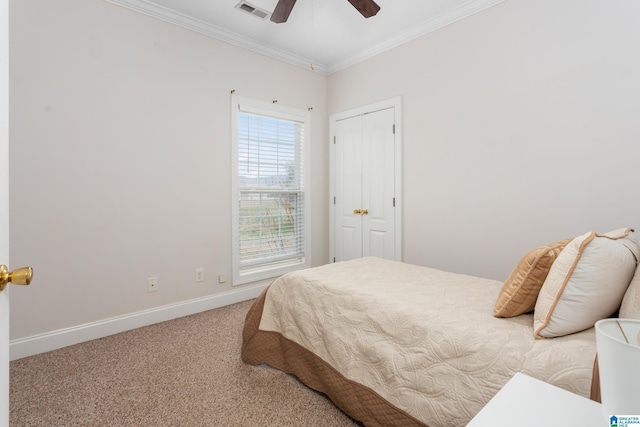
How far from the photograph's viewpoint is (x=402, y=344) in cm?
138

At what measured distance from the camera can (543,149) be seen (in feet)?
7.77

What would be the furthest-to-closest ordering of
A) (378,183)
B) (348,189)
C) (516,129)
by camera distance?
1. (348,189)
2. (378,183)
3. (516,129)

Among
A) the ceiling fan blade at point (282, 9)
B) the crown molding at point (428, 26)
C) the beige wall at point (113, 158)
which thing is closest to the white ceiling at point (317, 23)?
the crown molding at point (428, 26)

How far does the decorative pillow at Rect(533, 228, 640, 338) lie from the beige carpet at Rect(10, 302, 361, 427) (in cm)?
105

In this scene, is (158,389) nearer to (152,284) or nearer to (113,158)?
(152,284)

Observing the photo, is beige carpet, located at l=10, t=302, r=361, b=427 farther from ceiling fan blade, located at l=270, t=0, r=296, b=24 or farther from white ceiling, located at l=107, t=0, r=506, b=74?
white ceiling, located at l=107, t=0, r=506, b=74

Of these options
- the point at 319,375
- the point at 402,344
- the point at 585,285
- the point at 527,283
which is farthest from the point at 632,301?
the point at 319,375

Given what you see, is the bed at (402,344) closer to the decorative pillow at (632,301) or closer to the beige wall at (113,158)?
the decorative pillow at (632,301)

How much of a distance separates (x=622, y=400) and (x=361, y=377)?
3.73 feet

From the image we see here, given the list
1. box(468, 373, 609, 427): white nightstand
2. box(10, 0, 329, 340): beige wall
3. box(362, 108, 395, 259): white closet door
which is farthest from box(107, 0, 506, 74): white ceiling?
box(468, 373, 609, 427): white nightstand

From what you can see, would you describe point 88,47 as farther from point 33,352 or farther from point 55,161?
point 33,352

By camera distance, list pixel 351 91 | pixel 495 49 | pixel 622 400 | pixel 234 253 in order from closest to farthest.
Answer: pixel 622 400 → pixel 495 49 → pixel 234 253 → pixel 351 91

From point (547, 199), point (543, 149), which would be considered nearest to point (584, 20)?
point (543, 149)

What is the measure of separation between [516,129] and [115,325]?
143 inches
